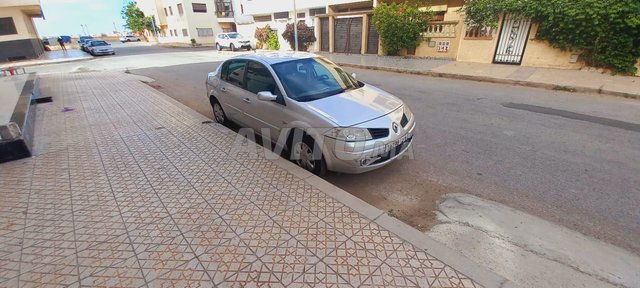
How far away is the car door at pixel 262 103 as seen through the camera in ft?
13.3

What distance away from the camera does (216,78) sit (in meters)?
5.70

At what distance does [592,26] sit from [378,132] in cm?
1025

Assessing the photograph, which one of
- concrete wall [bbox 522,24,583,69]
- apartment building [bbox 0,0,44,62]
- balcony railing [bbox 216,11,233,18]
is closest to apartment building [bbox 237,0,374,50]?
concrete wall [bbox 522,24,583,69]

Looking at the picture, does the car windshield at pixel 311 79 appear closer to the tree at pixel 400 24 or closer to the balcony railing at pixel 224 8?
the tree at pixel 400 24

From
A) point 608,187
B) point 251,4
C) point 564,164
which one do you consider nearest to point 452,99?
point 564,164

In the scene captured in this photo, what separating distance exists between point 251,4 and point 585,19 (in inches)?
1055

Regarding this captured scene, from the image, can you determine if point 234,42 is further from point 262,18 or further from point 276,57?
point 276,57

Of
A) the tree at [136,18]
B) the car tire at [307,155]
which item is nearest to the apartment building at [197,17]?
the tree at [136,18]

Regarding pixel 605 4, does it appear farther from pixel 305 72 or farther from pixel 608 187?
pixel 305 72

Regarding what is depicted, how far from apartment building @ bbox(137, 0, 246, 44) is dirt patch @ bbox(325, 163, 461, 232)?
4028 cm

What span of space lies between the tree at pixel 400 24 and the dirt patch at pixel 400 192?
474 inches

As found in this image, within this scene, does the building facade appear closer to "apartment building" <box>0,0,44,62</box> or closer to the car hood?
the car hood

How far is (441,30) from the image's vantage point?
1345cm

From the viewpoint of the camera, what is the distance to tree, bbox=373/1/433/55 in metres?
13.8
